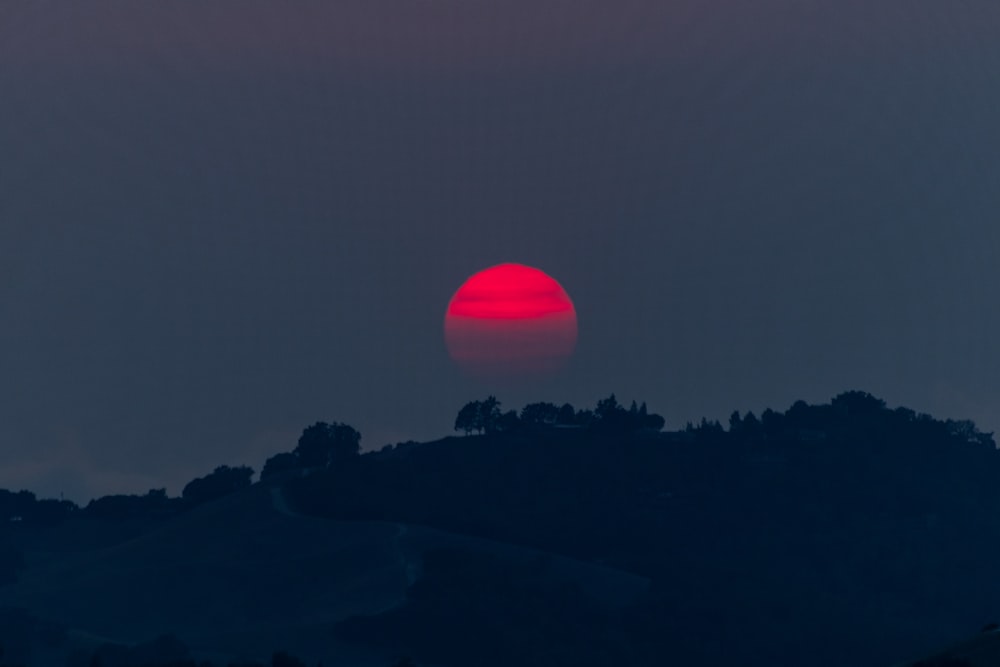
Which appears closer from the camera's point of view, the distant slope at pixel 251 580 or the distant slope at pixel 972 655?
the distant slope at pixel 972 655

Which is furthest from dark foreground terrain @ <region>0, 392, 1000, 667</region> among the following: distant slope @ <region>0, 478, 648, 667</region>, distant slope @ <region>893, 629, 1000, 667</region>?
distant slope @ <region>893, 629, 1000, 667</region>

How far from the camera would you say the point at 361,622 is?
14912 cm

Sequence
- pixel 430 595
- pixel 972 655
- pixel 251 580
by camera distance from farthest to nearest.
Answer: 1. pixel 251 580
2. pixel 430 595
3. pixel 972 655

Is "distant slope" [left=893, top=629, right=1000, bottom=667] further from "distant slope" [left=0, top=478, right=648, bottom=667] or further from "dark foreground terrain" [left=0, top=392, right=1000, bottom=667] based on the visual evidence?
"distant slope" [left=0, top=478, right=648, bottom=667]

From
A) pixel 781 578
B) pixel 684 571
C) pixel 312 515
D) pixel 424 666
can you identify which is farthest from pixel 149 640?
pixel 781 578

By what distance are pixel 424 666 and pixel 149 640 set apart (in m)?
22.8

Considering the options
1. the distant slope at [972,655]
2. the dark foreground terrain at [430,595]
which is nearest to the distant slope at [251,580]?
the dark foreground terrain at [430,595]

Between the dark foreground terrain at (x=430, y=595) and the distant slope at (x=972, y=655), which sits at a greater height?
the dark foreground terrain at (x=430, y=595)

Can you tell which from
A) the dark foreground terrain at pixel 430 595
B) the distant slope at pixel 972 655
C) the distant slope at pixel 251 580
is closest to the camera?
the distant slope at pixel 972 655

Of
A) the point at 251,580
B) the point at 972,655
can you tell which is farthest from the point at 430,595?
the point at 972,655

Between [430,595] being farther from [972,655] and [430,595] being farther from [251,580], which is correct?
[972,655]

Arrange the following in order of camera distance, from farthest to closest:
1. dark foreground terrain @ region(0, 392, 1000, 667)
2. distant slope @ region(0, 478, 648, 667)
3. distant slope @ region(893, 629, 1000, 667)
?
distant slope @ region(0, 478, 648, 667) → dark foreground terrain @ region(0, 392, 1000, 667) → distant slope @ region(893, 629, 1000, 667)

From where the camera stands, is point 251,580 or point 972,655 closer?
point 972,655

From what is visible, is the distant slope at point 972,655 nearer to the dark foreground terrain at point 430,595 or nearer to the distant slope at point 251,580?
the dark foreground terrain at point 430,595
